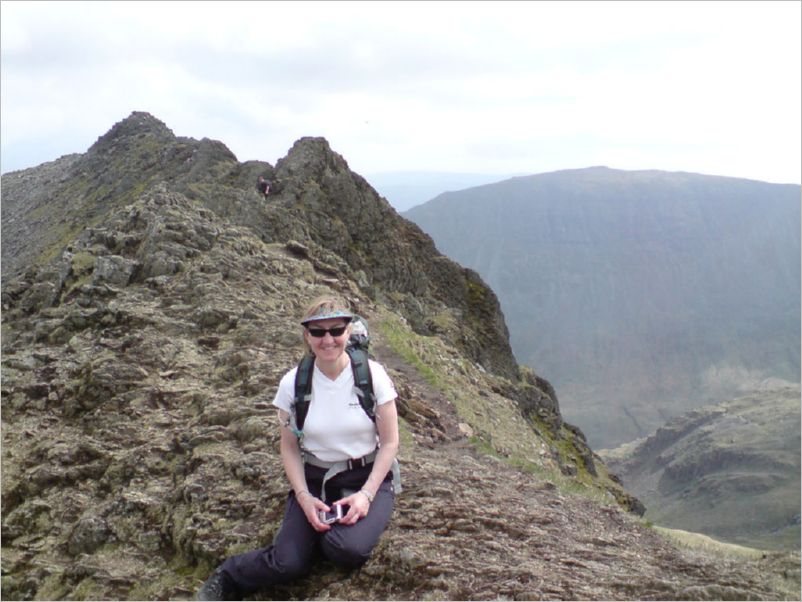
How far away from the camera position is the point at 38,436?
47.1ft

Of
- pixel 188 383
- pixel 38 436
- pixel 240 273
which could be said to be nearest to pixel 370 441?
pixel 188 383

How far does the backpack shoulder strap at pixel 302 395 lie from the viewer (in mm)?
8117

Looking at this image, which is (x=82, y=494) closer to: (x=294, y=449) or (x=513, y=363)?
(x=294, y=449)

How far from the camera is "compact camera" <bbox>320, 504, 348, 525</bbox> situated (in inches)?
307

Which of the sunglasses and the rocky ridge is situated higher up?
the sunglasses

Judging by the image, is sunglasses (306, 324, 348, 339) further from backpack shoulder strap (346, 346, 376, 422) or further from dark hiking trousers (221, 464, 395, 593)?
dark hiking trousers (221, 464, 395, 593)

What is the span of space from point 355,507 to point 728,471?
540 feet

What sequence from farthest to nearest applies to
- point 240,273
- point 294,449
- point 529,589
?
point 240,273, point 294,449, point 529,589

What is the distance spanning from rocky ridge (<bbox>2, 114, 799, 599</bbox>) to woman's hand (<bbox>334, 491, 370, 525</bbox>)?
2.27 feet

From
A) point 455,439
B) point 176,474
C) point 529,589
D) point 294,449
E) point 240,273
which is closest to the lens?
point 529,589

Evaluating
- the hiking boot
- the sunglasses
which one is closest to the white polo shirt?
the sunglasses

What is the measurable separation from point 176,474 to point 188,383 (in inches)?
136

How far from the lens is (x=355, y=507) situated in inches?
308

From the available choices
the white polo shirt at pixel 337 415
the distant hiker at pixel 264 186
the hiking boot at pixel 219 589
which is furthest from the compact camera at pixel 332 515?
the distant hiker at pixel 264 186
